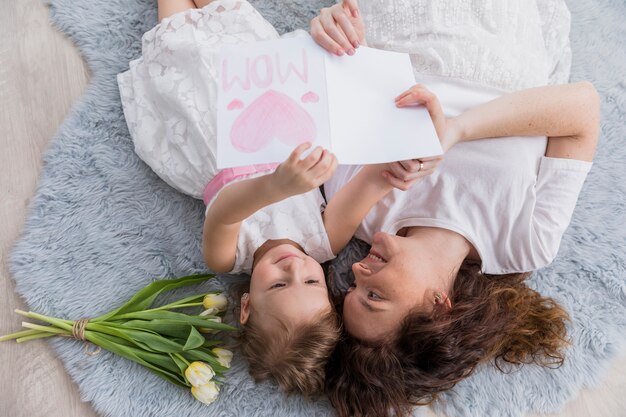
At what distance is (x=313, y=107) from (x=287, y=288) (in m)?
0.36

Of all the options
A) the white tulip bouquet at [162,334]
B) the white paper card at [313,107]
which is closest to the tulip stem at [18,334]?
the white tulip bouquet at [162,334]

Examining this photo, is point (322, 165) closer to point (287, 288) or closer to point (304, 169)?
point (304, 169)

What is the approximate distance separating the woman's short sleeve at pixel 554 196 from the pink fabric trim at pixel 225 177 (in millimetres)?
599

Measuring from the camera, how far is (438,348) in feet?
3.46

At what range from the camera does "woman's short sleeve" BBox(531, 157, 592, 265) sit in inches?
46.6

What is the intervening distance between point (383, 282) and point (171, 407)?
0.53 meters

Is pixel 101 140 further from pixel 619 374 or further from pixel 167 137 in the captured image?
pixel 619 374

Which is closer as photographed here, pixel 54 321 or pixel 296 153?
pixel 296 153

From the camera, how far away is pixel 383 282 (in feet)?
3.48

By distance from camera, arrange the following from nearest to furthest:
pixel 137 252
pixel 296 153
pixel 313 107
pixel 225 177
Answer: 1. pixel 296 153
2. pixel 313 107
3. pixel 225 177
4. pixel 137 252

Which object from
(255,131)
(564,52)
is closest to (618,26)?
(564,52)

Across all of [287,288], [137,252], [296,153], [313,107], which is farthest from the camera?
[137,252]

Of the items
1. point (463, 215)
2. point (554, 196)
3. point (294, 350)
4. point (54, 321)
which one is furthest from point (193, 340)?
point (554, 196)

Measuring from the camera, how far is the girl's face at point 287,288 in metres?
1.05
